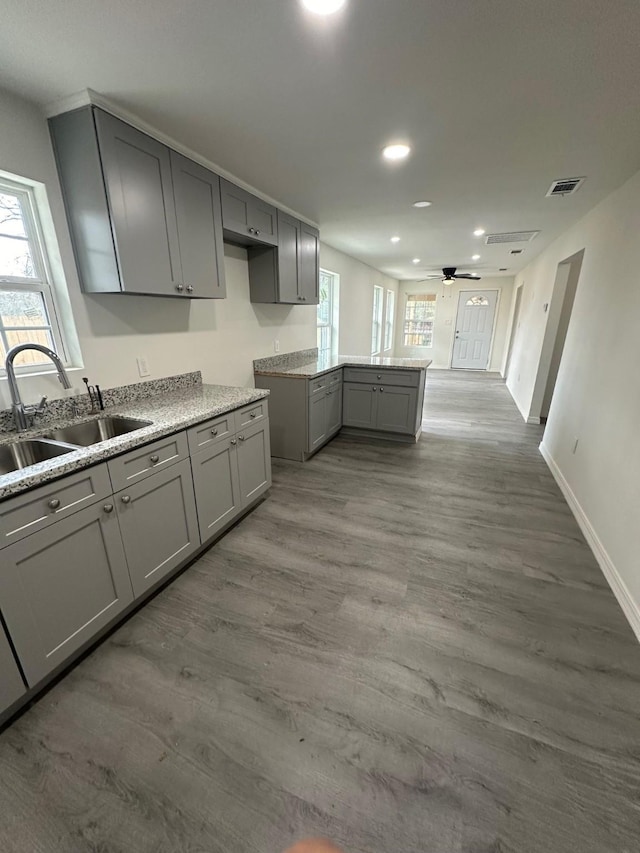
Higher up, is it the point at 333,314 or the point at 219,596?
the point at 333,314

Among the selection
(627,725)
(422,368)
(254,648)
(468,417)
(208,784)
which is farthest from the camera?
(468,417)

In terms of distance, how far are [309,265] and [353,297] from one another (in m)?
2.48

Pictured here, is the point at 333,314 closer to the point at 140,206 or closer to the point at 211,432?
the point at 140,206

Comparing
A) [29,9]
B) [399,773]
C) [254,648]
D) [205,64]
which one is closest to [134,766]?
[254,648]

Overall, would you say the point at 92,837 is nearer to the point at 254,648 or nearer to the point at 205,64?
the point at 254,648

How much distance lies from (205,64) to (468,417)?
15.9ft

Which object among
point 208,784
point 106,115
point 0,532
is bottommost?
point 208,784

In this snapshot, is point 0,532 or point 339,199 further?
point 339,199

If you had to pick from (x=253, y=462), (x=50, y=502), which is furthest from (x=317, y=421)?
(x=50, y=502)

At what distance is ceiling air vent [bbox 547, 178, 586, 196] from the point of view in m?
2.55

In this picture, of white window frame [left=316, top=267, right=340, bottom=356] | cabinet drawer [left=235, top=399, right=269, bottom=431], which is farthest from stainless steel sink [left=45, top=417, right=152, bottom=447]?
white window frame [left=316, top=267, right=340, bottom=356]

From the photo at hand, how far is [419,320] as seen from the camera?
9.80m

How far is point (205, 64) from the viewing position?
56.1 inches

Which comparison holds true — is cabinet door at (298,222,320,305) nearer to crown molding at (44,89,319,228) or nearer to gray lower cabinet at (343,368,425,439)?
gray lower cabinet at (343,368,425,439)
